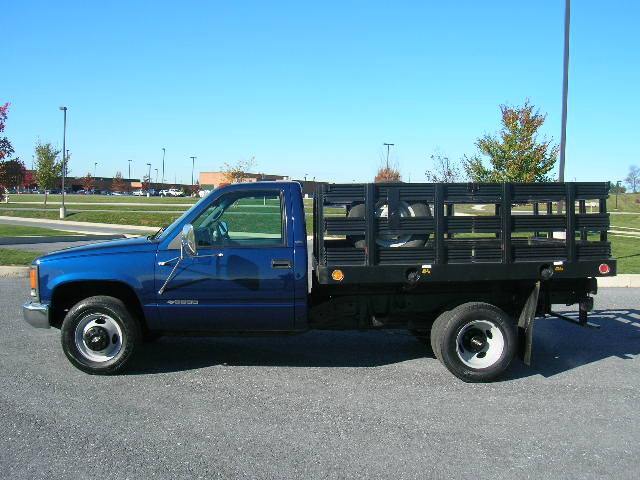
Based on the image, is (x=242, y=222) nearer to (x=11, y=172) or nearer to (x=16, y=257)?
(x=16, y=257)

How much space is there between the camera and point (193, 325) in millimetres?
5680

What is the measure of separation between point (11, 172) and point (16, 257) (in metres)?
6.13

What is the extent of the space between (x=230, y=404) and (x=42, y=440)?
1448 millimetres

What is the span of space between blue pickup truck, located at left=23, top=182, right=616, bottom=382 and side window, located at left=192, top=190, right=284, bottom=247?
0.01m

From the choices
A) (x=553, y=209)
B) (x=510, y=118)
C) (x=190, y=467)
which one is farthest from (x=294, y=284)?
(x=510, y=118)

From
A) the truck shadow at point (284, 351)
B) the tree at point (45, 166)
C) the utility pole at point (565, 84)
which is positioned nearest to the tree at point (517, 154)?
the utility pole at point (565, 84)

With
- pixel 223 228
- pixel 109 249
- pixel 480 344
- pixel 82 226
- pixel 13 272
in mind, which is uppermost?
pixel 223 228

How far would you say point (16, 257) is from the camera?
47.9 feet

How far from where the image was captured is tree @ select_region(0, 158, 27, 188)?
19188mm

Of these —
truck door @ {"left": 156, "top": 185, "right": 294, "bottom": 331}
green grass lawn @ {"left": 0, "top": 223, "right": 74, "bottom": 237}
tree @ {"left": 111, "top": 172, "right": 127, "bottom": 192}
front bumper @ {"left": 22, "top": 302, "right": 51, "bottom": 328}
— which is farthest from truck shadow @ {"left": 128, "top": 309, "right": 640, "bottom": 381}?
tree @ {"left": 111, "top": 172, "right": 127, "bottom": 192}

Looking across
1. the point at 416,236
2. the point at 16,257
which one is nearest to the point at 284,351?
the point at 416,236

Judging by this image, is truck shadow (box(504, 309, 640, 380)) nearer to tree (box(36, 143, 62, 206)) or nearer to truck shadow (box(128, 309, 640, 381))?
truck shadow (box(128, 309, 640, 381))

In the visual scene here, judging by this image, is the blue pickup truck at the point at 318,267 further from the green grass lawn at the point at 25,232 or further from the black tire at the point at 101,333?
the green grass lawn at the point at 25,232

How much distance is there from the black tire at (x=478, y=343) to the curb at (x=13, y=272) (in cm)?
1021
